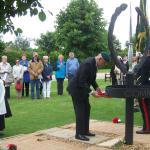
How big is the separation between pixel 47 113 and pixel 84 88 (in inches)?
177

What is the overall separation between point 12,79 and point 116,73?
14.5 feet

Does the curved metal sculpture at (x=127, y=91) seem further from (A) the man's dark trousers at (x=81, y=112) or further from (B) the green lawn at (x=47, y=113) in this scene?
(B) the green lawn at (x=47, y=113)

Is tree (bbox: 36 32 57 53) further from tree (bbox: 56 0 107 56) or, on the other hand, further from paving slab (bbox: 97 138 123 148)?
paving slab (bbox: 97 138 123 148)

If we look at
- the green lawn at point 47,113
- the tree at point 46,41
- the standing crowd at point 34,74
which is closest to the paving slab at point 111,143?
the green lawn at point 47,113

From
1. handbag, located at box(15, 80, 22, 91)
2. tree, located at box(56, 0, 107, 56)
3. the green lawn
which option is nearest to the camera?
the green lawn

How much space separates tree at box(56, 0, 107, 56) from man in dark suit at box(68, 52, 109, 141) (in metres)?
37.9

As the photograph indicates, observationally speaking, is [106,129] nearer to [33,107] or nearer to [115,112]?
[115,112]

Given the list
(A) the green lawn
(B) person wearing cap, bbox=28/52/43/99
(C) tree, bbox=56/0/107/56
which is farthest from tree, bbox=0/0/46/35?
(C) tree, bbox=56/0/107/56

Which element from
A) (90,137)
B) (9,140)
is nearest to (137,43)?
(90,137)

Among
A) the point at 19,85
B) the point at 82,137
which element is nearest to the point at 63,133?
the point at 82,137

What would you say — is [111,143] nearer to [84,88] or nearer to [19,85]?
[84,88]

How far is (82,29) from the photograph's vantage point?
47.9m

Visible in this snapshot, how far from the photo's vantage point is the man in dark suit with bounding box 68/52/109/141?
8172mm

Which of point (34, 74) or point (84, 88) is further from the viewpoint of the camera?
point (34, 74)
